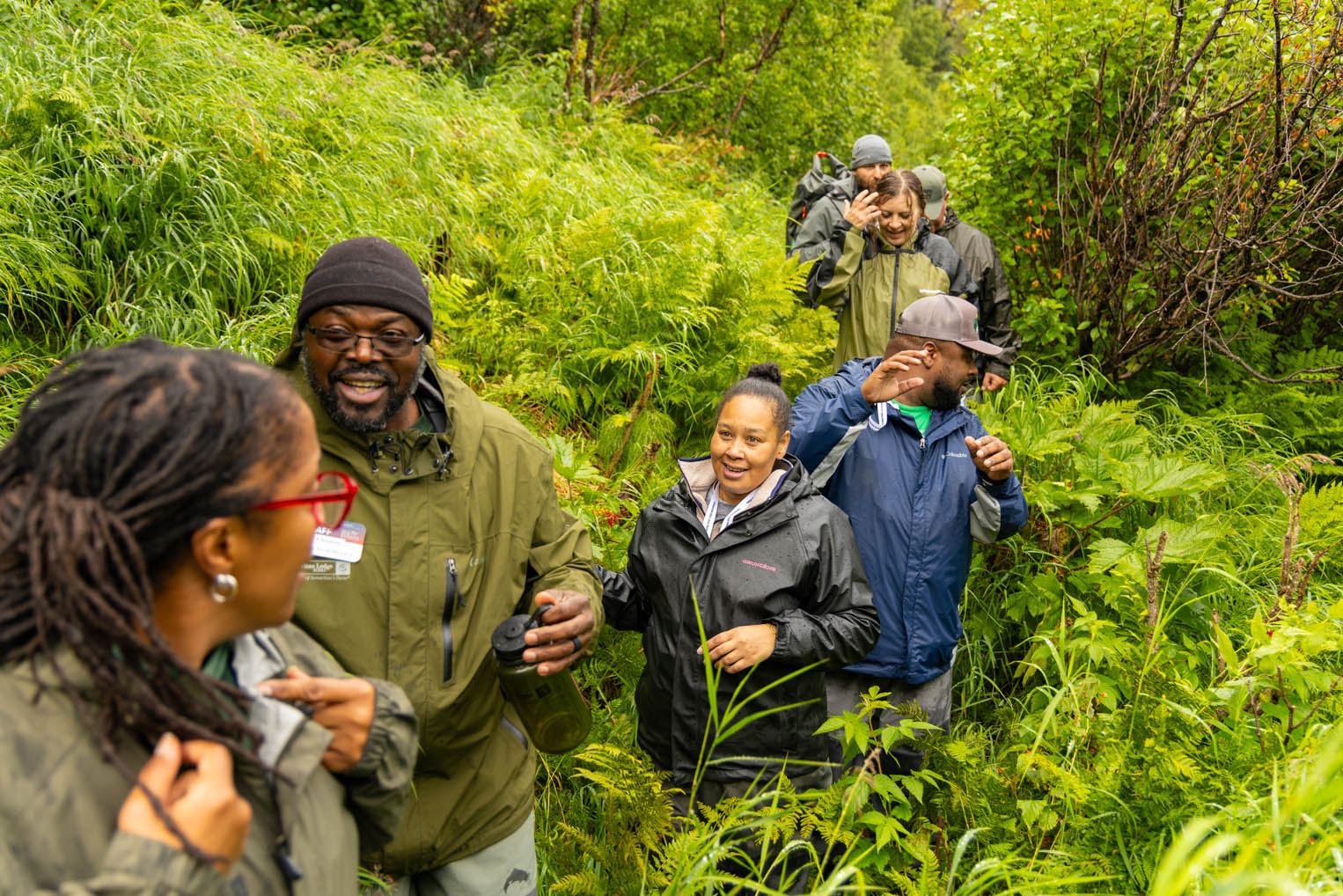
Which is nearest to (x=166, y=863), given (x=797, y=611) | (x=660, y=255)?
(x=797, y=611)

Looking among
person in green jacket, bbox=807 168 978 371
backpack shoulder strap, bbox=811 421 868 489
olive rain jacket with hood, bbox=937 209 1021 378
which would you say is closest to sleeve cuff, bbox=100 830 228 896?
backpack shoulder strap, bbox=811 421 868 489

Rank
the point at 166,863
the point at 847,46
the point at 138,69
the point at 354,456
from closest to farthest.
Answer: the point at 166,863 → the point at 354,456 → the point at 138,69 → the point at 847,46

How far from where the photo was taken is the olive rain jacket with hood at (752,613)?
2.78m

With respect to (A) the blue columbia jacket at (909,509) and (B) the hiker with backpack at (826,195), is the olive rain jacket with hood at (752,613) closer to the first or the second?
(A) the blue columbia jacket at (909,509)

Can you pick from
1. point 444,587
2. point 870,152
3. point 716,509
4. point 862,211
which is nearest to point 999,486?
point 716,509

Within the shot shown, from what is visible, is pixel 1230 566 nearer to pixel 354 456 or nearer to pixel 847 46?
pixel 354 456

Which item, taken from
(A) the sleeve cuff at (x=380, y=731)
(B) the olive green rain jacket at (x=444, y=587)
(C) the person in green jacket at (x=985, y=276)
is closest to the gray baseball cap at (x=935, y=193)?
(C) the person in green jacket at (x=985, y=276)

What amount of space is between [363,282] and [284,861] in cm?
133

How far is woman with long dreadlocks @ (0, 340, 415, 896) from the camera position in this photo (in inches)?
43.6

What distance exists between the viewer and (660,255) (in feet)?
19.9

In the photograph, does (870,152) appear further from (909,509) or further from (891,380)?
(909,509)

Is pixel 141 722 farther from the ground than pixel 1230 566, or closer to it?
farther from the ground

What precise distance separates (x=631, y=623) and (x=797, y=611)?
57cm

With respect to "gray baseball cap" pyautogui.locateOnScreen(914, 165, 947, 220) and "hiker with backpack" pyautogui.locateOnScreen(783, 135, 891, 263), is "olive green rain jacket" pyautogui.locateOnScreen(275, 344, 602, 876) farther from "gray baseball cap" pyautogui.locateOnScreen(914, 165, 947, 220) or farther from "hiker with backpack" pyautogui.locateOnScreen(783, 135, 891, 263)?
"gray baseball cap" pyautogui.locateOnScreen(914, 165, 947, 220)
